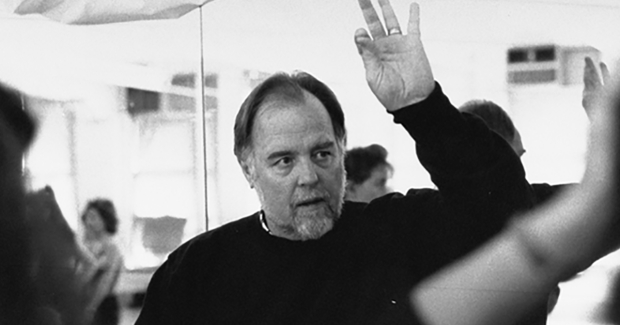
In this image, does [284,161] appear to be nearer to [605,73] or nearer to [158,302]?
[158,302]

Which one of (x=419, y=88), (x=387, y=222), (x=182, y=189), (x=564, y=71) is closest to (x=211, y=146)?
(x=182, y=189)

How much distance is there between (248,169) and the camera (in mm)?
2078

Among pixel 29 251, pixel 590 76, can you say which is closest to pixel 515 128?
pixel 590 76

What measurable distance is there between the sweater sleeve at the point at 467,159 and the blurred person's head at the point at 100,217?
2.67ft

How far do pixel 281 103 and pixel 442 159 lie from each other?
375mm

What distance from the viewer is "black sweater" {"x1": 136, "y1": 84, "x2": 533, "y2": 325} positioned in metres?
1.79

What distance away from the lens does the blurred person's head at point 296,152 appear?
6.41 ft

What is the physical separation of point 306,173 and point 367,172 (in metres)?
0.17

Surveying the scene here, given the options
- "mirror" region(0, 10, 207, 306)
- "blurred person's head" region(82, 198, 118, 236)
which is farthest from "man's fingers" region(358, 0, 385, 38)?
"blurred person's head" region(82, 198, 118, 236)

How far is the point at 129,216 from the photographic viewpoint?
2.31m

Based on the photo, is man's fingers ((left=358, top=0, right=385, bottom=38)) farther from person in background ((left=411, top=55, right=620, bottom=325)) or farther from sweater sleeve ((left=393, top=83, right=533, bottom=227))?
person in background ((left=411, top=55, right=620, bottom=325))

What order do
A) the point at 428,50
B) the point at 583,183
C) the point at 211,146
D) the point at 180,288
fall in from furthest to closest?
the point at 211,146
the point at 180,288
the point at 428,50
the point at 583,183

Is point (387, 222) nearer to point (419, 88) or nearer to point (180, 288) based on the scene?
point (419, 88)

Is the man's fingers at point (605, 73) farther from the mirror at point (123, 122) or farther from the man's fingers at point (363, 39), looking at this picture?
the mirror at point (123, 122)
